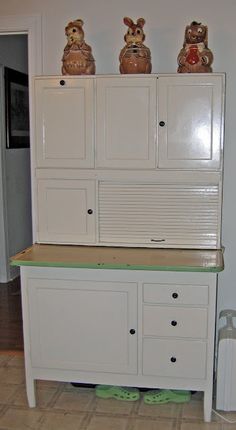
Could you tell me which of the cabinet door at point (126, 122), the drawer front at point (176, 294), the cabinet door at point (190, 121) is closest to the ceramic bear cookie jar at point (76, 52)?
the cabinet door at point (126, 122)

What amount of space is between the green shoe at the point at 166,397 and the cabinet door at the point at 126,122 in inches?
46.8

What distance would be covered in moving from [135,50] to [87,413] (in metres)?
1.86

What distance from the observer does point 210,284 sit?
2.46 meters

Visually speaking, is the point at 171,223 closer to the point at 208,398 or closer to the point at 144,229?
the point at 144,229

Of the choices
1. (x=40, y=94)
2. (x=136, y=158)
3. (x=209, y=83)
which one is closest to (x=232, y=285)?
(x=136, y=158)

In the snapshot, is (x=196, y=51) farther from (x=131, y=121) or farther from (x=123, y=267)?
(x=123, y=267)

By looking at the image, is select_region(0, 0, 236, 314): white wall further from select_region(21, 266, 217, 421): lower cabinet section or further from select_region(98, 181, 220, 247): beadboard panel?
select_region(21, 266, 217, 421): lower cabinet section

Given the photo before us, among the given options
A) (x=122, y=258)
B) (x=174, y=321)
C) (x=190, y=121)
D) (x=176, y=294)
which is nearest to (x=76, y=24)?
(x=190, y=121)

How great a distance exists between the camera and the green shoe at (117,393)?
8.98ft

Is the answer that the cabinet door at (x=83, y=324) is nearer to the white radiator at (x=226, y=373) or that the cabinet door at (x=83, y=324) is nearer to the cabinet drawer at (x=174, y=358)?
the cabinet drawer at (x=174, y=358)

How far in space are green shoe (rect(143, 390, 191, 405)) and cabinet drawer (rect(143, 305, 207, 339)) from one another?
1.33ft

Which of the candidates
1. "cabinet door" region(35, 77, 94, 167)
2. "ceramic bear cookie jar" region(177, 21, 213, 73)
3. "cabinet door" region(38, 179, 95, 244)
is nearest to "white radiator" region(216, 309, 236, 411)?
"cabinet door" region(38, 179, 95, 244)

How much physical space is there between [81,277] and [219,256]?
69cm

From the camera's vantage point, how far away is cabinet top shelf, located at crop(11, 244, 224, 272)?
245cm
